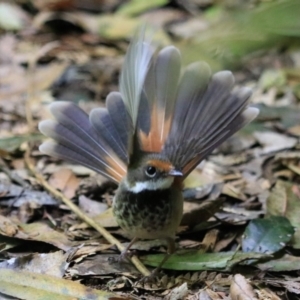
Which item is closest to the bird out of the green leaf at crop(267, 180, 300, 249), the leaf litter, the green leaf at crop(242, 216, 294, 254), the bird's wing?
the bird's wing

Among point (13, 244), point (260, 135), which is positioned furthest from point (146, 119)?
point (260, 135)

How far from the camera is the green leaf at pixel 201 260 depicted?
2.64m

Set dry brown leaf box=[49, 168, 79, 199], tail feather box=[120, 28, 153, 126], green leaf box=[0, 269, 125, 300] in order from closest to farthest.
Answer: tail feather box=[120, 28, 153, 126], green leaf box=[0, 269, 125, 300], dry brown leaf box=[49, 168, 79, 199]

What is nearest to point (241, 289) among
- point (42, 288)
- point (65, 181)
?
point (42, 288)

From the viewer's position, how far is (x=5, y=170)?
137 inches

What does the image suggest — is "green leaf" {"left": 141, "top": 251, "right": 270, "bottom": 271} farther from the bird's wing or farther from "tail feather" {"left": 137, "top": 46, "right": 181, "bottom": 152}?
"tail feather" {"left": 137, "top": 46, "right": 181, "bottom": 152}

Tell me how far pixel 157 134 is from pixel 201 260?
61 cm

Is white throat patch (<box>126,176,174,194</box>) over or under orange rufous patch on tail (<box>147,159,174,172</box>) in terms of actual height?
under

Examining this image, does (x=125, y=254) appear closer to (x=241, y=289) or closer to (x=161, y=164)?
(x=161, y=164)

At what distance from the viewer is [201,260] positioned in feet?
8.83

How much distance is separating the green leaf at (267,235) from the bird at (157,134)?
1.14ft

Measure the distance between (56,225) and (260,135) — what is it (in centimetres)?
168

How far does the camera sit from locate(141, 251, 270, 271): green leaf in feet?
8.66

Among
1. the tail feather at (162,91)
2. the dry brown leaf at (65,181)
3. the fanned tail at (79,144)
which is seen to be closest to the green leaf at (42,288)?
the fanned tail at (79,144)
